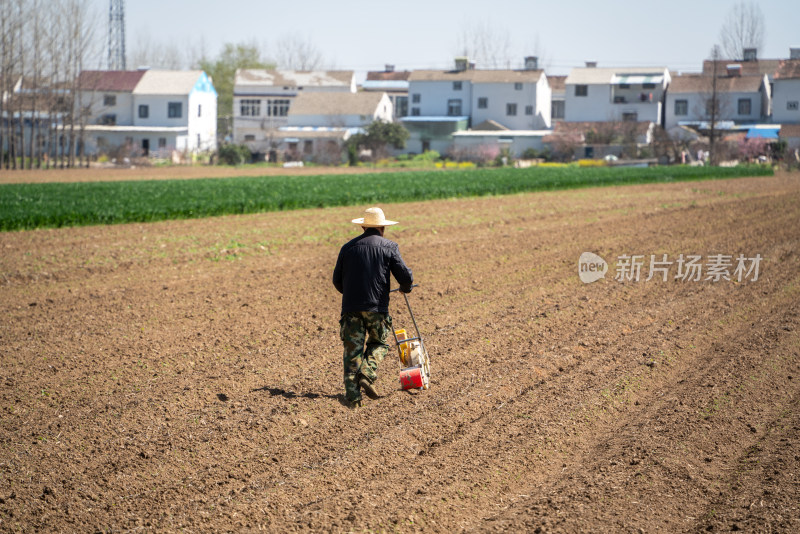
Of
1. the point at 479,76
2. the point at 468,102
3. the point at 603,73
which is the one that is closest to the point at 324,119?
the point at 468,102

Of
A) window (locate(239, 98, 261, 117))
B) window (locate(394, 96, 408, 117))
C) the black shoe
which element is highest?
window (locate(394, 96, 408, 117))

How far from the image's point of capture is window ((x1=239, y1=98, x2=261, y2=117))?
9050cm

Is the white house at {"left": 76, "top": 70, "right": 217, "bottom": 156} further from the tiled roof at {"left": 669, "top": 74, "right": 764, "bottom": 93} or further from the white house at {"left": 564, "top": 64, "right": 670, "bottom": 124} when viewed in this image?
the tiled roof at {"left": 669, "top": 74, "right": 764, "bottom": 93}

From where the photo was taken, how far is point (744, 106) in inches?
3098

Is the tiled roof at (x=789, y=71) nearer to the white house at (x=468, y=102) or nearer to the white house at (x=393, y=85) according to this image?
the white house at (x=468, y=102)

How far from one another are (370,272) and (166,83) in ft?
257

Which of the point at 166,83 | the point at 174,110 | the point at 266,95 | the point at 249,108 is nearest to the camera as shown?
the point at 174,110

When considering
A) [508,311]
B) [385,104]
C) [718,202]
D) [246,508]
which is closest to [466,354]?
[508,311]

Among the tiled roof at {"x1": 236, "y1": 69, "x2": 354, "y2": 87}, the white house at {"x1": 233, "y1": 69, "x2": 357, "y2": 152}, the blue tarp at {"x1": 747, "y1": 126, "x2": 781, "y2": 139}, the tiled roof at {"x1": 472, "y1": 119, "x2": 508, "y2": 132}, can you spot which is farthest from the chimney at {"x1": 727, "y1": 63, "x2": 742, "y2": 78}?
the tiled roof at {"x1": 236, "y1": 69, "x2": 354, "y2": 87}

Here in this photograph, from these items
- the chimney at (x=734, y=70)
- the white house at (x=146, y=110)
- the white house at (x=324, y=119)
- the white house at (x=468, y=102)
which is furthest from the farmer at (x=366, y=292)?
the chimney at (x=734, y=70)

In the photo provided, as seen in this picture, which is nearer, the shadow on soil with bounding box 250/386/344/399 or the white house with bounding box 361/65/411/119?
the shadow on soil with bounding box 250/386/344/399

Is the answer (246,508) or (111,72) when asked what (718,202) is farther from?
(111,72)

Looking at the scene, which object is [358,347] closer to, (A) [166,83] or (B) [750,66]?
(A) [166,83]

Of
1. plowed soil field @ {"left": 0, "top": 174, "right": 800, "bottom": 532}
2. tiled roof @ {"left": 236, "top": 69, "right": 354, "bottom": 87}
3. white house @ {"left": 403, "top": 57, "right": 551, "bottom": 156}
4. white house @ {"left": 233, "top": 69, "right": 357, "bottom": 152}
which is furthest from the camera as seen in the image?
tiled roof @ {"left": 236, "top": 69, "right": 354, "bottom": 87}
